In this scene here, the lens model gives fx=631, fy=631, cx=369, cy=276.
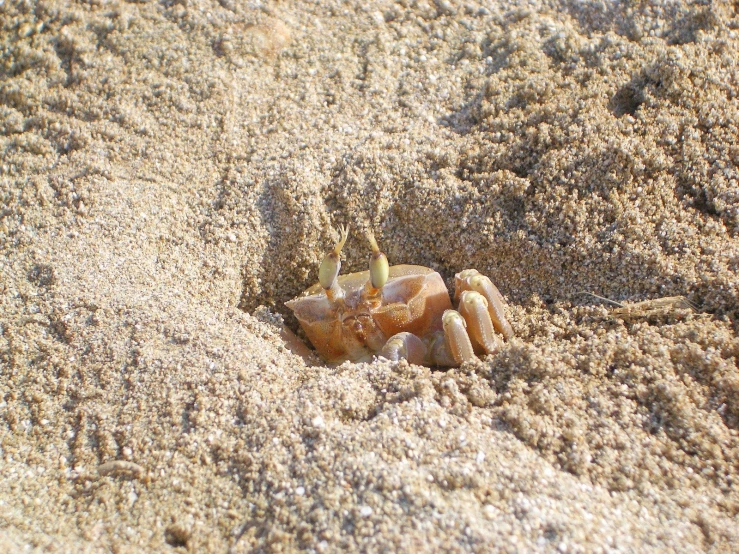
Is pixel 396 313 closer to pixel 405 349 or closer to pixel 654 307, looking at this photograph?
pixel 405 349

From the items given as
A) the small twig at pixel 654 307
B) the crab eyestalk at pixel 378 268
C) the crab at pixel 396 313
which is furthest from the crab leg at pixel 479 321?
the small twig at pixel 654 307

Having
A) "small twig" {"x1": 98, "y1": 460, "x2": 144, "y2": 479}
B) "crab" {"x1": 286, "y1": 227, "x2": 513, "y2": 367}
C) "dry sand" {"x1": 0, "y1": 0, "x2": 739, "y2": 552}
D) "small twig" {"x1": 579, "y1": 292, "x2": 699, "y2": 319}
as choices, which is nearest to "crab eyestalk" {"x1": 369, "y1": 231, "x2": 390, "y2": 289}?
"crab" {"x1": 286, "y1": 227, "x2": 513, "y2": 367}

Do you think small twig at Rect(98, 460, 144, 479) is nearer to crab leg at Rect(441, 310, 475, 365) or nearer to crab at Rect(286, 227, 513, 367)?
crab at Rect(286, 227, 513, 367)

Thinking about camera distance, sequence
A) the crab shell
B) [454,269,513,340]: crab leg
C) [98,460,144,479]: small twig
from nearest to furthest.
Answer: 1. [98,460,144,479]: small twig
2. [454,269,513,340]: crab leg
3. the crab shell

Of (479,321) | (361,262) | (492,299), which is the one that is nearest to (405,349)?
(479,321)

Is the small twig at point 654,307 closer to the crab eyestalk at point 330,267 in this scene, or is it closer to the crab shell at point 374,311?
the crab shell at point 374,311

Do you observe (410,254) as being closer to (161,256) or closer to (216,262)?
(216,262)
